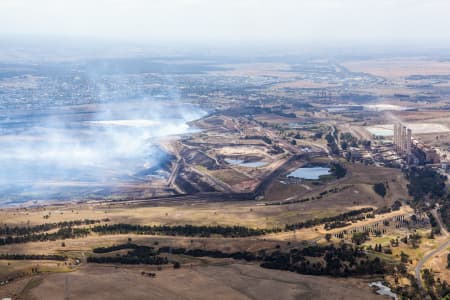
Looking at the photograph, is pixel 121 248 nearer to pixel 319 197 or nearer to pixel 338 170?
pixel 319 197

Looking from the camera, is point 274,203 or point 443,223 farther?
point 274,203

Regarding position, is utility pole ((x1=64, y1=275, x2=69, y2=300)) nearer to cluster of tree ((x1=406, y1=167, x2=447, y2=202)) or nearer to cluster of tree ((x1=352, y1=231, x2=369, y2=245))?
cluster of tree ((x1=352, y1=231, x2=369, y2=245))

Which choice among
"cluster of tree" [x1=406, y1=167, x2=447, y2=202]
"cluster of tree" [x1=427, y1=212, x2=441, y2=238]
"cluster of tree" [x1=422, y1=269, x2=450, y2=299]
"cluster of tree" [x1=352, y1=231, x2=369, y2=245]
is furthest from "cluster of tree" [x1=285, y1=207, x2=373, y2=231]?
"cluster of tree" [x1=422, y1=269, x2=450, y2=299]

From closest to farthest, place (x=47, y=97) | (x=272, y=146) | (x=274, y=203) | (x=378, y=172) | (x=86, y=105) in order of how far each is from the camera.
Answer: (x=274, y=203), (x=378, y=172), (x=272, y=146), (x=86, y=105), (x=47, y=97)

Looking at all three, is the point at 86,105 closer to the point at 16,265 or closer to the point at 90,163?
the point at 90,163

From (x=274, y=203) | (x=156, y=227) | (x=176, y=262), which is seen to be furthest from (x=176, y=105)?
(x=176, y=262)

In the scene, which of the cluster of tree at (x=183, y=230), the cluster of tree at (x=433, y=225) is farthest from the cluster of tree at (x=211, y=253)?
the cluster of tree at (x=433, y=225)

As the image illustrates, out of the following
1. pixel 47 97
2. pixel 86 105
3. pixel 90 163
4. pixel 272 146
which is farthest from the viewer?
pixel 47 97
